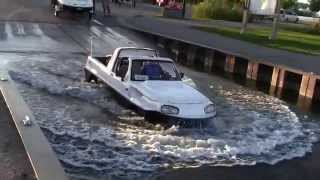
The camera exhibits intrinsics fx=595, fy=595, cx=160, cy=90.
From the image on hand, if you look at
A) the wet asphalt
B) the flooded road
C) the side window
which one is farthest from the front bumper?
the side window

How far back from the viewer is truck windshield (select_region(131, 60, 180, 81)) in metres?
16.0

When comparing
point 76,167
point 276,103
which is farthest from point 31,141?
point 276,103

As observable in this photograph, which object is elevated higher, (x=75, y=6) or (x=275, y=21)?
(x=275, y=21)

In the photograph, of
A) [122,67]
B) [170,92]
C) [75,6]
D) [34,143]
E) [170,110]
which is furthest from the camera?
[75,6]

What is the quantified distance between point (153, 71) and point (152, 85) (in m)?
0.96

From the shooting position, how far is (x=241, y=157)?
1227cm

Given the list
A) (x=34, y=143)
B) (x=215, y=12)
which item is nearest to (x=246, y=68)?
(x=34, y=143)

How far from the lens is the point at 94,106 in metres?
16.2

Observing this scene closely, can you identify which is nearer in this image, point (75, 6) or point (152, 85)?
point (152, 85)

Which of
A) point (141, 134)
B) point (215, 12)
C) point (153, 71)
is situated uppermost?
point (153, 71)

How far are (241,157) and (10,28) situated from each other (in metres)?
23.8

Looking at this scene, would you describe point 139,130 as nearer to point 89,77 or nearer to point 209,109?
point 209,109

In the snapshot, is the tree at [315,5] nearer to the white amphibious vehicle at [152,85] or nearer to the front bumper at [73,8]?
the front bumper at [73,8]

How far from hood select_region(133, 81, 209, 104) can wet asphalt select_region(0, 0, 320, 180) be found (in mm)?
864
